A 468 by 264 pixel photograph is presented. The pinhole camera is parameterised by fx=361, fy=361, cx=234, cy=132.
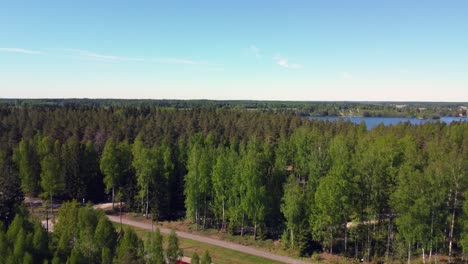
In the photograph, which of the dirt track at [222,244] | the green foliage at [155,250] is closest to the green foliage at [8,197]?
the dirt track at [222,244]

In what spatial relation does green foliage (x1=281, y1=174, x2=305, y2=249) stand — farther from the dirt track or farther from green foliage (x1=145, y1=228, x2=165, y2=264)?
green foliage (x1=145, y1=228, x2=165, y2=264)

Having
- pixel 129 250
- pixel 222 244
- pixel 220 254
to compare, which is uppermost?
pixel 129 250

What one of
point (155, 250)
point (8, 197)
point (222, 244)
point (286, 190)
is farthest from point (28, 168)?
point (286, 190)

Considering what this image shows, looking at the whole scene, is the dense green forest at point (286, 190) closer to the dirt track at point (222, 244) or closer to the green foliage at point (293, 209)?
the green foliage at point (293, 209)

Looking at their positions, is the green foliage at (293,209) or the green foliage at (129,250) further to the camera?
the green foliage at (293,209)

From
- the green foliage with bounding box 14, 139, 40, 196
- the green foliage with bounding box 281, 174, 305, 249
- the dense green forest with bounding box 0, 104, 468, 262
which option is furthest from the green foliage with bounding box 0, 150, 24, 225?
the green foliage with bounding box 281, 174, 305, 249

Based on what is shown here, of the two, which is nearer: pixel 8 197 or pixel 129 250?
pixel 129 250

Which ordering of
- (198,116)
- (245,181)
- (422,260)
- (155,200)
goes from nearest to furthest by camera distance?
1. (422,260)
2. (245,181)
3. (155,200)
4. (198,116)

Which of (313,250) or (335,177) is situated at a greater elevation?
(335,177)

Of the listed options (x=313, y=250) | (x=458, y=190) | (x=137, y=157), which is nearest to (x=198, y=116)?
(x=137, y=157)

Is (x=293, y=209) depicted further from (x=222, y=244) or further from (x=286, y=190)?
(x=222, y=244)

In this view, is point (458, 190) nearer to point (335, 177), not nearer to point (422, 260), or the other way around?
point (422, 260)
